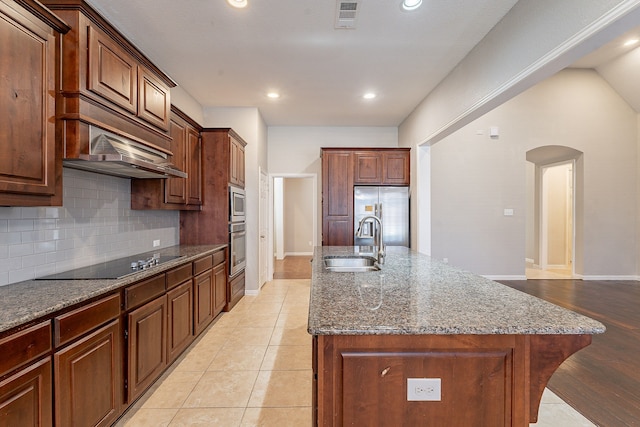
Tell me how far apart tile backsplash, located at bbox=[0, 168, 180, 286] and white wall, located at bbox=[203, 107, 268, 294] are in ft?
5.39

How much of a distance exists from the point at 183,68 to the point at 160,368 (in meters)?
3.04

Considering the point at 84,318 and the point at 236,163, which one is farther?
the point at 236,163

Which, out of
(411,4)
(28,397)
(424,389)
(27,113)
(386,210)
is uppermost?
(411,4)

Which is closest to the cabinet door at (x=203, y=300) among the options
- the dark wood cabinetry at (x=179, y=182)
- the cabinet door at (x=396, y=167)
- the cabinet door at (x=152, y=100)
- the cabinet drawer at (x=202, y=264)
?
the cabinet drawer at (x=202, y=264)

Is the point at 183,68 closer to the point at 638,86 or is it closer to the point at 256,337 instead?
the point at 256,337

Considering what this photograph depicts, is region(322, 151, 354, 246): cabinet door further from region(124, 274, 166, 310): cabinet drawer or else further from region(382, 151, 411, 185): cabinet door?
region(124, 274, 166, 310): cabinet drawer

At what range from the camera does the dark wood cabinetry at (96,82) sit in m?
1.78

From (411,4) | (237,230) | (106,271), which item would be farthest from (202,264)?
(411,4)

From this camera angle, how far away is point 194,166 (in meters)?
3.83

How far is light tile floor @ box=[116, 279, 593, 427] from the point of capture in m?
1.97

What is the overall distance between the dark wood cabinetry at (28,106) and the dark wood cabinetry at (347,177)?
12.3 feet

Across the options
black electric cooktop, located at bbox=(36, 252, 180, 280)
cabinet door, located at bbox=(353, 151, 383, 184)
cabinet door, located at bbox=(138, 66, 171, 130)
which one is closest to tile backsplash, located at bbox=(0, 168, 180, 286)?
black electric cooktop, located at bbox=(36, 252, 180, 280)

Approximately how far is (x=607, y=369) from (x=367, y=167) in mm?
3658

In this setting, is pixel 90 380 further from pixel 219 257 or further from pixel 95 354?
pixel 219 257
